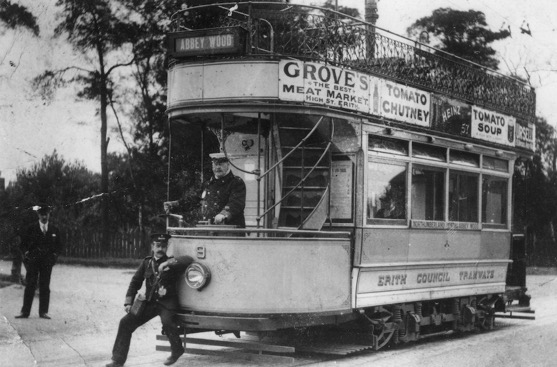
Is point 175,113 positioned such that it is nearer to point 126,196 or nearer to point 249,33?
point 249,33

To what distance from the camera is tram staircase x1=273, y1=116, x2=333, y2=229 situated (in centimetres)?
905

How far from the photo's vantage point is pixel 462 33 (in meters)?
23.2

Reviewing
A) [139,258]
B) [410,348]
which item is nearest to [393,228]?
[410,348]

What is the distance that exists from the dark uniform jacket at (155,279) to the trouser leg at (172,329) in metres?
0.10

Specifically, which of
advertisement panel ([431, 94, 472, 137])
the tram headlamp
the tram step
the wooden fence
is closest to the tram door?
advertisement panel ([431, 94, 472, 137])

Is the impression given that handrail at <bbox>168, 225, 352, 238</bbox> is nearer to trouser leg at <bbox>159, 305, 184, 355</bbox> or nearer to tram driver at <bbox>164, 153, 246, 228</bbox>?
tram driver at <bbox>164, 153, 246, 228</bbox>

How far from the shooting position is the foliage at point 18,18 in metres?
13.7

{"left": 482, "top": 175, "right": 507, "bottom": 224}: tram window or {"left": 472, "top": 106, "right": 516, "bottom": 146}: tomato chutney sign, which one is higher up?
{"left": 472, "top": 106, "right": 516, "bottom": 146}: tomato chutney sign

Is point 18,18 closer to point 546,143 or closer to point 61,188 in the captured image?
point 61,188

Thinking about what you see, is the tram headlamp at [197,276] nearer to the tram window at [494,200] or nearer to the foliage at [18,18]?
the tram window at [494,200]

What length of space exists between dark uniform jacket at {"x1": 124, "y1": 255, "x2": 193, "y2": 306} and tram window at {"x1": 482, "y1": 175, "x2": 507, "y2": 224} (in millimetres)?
5796

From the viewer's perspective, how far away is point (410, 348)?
10.0 metres

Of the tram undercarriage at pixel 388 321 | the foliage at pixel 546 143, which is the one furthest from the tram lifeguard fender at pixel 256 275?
the foliage at pixel 546 143

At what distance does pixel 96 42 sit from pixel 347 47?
14.1 metres
